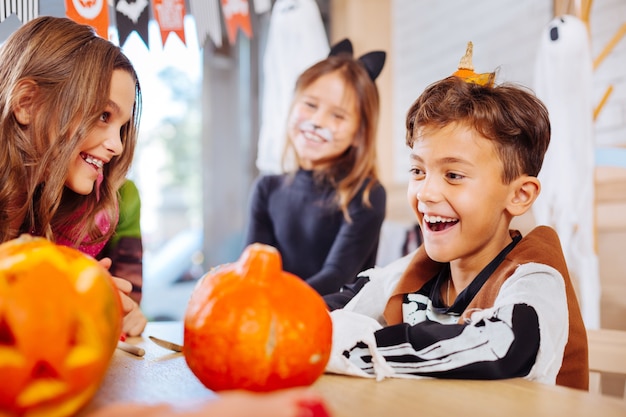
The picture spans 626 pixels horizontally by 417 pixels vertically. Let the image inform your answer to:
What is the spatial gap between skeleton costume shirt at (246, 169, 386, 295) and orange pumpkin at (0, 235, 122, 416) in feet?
3.76

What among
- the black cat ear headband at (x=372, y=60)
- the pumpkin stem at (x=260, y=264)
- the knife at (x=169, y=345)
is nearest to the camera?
the pumpkin stem at (x=260, y=264)

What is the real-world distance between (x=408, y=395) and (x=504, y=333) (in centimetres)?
15

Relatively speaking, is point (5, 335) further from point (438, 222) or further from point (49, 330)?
point (438, 222)

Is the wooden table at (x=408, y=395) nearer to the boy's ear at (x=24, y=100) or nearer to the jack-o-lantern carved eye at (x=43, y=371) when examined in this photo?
the jack-o-lantern carved eye at (x=43, y=371)

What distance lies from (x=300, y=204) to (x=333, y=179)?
0.14 metres

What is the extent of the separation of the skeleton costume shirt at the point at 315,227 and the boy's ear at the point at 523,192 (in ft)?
2.42

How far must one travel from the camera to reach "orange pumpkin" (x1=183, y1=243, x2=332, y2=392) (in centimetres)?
50

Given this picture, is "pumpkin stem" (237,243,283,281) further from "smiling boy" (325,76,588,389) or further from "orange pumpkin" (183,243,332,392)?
"smiling boy" (325,76,588,389)

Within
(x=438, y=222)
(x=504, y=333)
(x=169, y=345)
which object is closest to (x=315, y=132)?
(x=438, y=222)

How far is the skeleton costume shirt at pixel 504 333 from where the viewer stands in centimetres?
66

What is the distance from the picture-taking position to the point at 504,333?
67cm

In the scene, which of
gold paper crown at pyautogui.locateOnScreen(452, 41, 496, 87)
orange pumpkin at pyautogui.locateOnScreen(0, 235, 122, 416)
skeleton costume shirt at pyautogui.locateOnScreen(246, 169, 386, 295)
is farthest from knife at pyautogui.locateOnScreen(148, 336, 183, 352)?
skeleton costume shirt at pyautogui.locateOnScreen(246, 169, 386, 295)

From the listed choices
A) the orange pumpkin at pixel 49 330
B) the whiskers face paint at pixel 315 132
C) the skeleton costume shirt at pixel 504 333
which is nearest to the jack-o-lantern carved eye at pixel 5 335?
the orange pumpkin at pixel 49 330

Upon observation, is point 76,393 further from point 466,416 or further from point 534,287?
point 534,287
